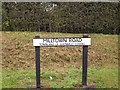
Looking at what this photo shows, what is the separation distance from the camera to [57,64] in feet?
27.6

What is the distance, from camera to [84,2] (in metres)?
11.6

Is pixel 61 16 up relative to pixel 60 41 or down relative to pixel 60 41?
up

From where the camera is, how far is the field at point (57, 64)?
278 inches

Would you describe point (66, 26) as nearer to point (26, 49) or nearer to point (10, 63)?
point (26, 49)

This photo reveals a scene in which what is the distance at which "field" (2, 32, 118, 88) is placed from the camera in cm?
707

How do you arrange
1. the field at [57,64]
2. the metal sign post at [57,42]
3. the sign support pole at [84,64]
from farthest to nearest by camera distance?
the field at [57,64] < the sign support pole at [84,64] < the metal sign post at [57,42]

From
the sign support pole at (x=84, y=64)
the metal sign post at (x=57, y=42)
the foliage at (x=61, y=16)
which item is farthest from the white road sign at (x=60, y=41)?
the foliage at (x=61, y=16)

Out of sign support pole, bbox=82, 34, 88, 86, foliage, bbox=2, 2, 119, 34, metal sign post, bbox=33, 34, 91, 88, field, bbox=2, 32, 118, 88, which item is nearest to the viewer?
metal sign post, bbox=33, 34, 91, 88

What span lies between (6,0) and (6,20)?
2.21ft

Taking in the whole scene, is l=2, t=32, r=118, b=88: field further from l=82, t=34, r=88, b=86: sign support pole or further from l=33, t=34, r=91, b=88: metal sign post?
l=33, t=34, r=91, b=88: metal sign post

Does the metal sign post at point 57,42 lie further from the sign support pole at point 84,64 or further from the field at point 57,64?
the field at point 57,64

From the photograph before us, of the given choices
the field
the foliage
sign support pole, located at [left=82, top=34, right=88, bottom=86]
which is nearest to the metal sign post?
sign support pole, located at [left=82, top=34, right=88, bottom=86]

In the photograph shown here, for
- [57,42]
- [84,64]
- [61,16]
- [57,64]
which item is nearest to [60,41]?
[57,42]

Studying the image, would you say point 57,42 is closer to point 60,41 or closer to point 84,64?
point 60,41
